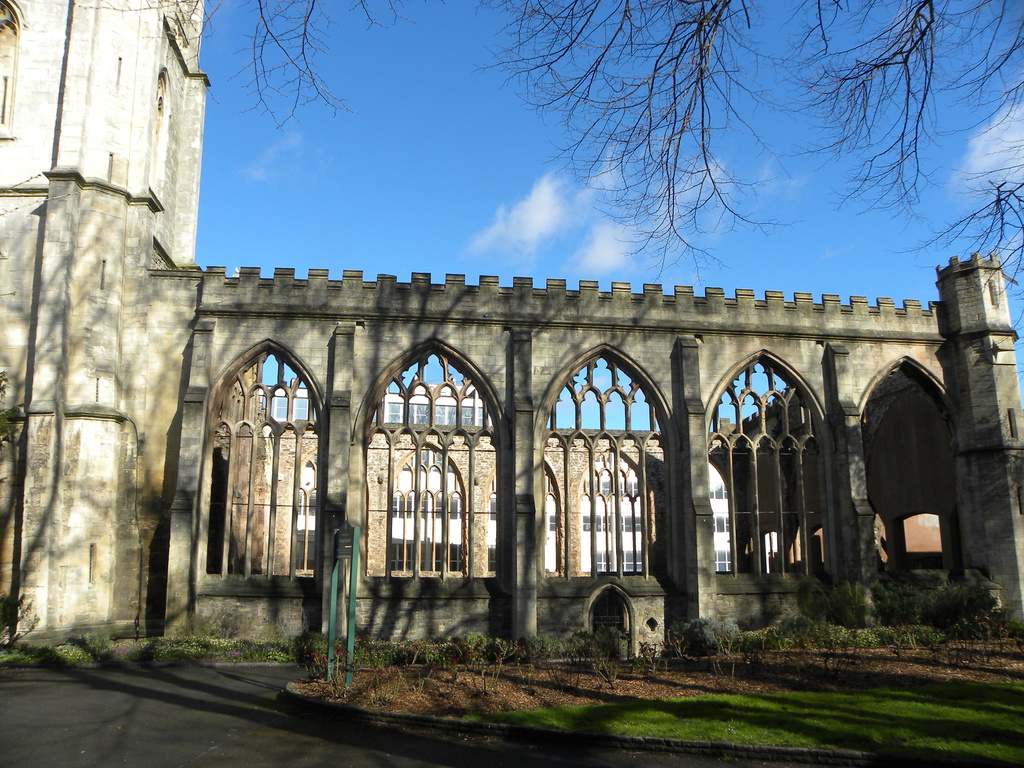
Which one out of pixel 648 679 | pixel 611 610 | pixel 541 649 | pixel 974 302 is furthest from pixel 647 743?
pixel 974 302

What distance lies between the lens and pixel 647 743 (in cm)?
835

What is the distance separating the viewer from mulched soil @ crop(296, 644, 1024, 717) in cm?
1018

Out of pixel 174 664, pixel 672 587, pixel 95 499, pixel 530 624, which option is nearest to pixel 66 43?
pixel 95 499

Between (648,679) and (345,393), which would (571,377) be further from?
(648,679)

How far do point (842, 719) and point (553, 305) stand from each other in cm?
1138

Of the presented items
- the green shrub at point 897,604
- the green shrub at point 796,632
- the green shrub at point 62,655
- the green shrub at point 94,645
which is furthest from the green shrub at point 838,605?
the green shrub at point 62,655

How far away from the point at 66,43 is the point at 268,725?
1560 centimetres

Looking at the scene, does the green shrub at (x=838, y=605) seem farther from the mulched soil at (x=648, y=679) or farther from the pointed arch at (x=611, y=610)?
the pointed arch at (x=611, y=610)

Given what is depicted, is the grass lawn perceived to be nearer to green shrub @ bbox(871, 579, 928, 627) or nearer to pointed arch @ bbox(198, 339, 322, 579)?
green shrub @ bbox(871, 579, 928, 627)

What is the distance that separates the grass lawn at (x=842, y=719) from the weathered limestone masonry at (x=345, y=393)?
6625mm

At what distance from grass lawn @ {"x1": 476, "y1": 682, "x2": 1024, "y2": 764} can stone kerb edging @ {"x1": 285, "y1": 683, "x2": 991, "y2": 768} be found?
150 mm

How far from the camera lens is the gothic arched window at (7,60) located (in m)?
18.0

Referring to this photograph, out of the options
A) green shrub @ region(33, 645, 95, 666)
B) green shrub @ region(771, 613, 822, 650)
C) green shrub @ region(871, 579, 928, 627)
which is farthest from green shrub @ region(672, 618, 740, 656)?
green shrub @ region(33, 645, 95, 666)

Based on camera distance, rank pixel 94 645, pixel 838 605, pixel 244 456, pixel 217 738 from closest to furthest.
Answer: pixel 217 738 → pixel 94 645 → pixel 838 605 → pixel 244 456
